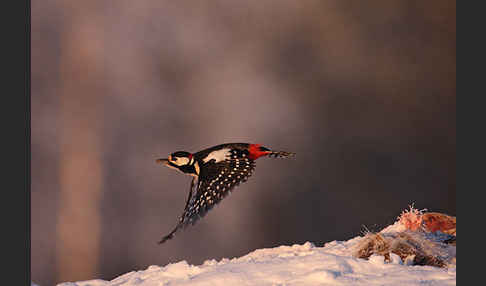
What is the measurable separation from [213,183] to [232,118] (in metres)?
0.48

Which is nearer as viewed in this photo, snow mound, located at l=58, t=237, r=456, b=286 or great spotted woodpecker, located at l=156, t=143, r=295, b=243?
snow mound, located at l=58, t=237, r=456, b=286

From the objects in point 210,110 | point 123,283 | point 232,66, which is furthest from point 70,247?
point 232,66

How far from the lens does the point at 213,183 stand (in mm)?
1949

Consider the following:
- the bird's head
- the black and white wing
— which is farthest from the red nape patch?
the bird's head

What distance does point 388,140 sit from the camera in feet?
8.15

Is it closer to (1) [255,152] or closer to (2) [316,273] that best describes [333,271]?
(2) [316,273]

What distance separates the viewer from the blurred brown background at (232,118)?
2.25 m

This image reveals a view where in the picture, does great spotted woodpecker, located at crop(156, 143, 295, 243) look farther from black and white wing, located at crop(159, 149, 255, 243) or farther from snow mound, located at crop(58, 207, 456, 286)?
snow mound, located at crop(58, 207, 456, 286)

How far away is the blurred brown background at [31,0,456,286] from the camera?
225 cm

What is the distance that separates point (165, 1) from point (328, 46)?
81 centimetres

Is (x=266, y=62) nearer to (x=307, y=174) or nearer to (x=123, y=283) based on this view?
(x=307, y=174)

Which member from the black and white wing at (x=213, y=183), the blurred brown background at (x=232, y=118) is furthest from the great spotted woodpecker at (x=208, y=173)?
the blurred brown background at (x=232, y=118)

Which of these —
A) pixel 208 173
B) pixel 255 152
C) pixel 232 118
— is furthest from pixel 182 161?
pixel 232 118

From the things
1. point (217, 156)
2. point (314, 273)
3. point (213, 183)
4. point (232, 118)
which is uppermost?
point (232, 118)
